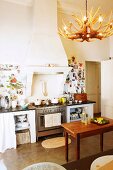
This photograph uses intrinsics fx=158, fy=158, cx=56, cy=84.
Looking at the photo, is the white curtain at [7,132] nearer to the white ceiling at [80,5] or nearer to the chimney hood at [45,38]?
the chimney hood at [45,38]

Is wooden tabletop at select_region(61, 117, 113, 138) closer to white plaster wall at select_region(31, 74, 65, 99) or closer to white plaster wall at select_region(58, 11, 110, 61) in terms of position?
white plaster wall at select_region(31, 74, 65, 99)

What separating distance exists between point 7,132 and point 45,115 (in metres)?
0.98

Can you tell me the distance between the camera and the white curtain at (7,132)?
3523mm

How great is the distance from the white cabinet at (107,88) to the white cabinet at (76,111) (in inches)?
35.4

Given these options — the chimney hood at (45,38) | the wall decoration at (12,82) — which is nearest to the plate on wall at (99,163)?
the chimney hood at (45,38)

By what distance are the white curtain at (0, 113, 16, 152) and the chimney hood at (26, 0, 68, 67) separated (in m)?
1.42

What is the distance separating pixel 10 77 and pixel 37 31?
4.58ft

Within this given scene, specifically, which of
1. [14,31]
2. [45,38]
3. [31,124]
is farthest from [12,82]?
[45,38]

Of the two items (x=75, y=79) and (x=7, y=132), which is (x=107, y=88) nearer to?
(x=75, y=79)

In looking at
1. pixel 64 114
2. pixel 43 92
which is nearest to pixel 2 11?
pixel 43 92

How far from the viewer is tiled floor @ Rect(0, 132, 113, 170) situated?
9.72 ft

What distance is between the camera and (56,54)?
4336 millimetres

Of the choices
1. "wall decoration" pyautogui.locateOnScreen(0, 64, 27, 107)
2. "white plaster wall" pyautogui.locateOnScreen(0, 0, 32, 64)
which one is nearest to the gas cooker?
"wall decoration" pyautogui.locateOnScreen(0, 64, 27, 107)

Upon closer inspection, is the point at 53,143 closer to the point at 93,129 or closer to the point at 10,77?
the point at 93,129
